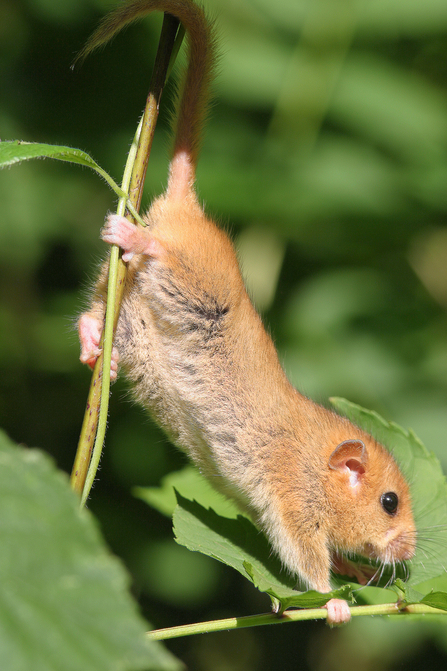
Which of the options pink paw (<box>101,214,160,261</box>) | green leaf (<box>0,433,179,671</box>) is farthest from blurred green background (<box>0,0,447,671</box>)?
green leaf (<box>0,433,179,671</box>)

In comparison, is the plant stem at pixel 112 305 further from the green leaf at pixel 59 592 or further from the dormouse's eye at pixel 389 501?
the dormouse's eye at pixel 389 501

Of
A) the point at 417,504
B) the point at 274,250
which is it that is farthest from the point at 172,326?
the point at 274,250

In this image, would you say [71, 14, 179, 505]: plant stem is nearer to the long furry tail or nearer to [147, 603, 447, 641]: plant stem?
the long furry tail

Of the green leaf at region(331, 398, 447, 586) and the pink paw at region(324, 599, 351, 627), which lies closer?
the pink paw at region(324, 599, 351, 627)

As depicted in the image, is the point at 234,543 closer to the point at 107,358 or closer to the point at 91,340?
the point at 91,340

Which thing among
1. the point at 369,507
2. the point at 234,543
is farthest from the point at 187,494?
the point at 369,507

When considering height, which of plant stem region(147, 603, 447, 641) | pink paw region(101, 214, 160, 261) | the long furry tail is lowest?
plant stem region(147, 603, 447, 641)

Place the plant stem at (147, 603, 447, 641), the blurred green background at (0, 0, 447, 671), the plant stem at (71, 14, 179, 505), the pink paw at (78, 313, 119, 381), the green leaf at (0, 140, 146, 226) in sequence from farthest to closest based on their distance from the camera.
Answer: the blurred green background at (0, 0, 447, 671)
the pink paw at (78, 313, 119, 381)
the plant stem at (147, 603, 447, 641)
the plant stem at (71, 14, 179, 505)
the green leaf at (0, 140, 146, 226)

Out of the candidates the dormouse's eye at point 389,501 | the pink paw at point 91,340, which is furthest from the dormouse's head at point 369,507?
the pink paw at point 91,340
